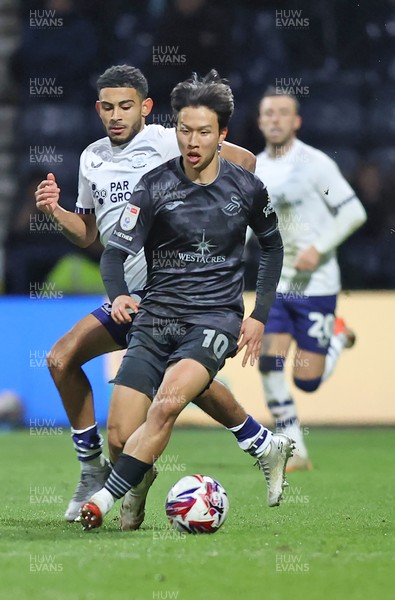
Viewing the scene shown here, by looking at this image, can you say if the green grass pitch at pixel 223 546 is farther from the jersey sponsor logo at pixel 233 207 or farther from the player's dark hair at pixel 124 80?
the player's dark hair at pixel 124 80

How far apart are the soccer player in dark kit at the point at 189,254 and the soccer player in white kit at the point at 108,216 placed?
1.48 feet

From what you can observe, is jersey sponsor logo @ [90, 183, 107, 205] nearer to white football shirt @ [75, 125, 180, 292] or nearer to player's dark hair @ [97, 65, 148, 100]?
white football shirt @ [75, 125, 180, 292]

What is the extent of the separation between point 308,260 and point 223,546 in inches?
168

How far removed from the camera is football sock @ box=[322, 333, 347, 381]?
10.3 meters

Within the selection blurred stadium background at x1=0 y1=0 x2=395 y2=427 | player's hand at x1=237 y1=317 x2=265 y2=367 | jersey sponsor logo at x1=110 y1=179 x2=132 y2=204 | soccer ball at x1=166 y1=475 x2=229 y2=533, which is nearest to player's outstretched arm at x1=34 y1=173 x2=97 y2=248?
jersey sponsor logo at x1=110 y1=179 x2=132 y2=204

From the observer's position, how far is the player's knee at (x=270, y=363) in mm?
9586

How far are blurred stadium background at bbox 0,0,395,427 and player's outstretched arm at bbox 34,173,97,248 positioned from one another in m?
6.27

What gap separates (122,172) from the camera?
6711mm

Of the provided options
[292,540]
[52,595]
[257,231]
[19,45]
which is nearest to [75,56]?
[19,45]

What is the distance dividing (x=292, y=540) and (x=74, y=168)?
9.38m

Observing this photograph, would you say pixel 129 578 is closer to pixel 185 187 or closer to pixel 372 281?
pixel 185 187

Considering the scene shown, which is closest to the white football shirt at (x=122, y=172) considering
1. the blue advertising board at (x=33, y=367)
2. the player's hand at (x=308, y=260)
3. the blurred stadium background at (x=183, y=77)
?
the player's hand at (x=308, y=260)

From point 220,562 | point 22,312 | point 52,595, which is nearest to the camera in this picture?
point 52,595

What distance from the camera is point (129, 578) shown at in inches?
185
